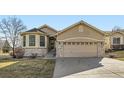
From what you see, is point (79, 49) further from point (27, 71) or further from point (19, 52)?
point (27, 71)

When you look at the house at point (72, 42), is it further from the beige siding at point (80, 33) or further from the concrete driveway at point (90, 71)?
the concrete driveway at point (90, 71)

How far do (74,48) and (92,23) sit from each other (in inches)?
159

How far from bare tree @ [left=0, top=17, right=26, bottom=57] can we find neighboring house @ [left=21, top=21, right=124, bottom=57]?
2329 mm

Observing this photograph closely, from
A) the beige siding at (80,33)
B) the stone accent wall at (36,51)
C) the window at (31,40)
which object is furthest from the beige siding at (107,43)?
the window at (31,40)

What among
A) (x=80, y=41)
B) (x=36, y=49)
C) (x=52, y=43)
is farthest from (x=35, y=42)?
(x=80, y=41)

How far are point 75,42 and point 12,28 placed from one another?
1044cm

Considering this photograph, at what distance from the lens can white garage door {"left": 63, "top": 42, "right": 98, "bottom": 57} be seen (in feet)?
89.0

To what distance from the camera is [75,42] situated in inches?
1084

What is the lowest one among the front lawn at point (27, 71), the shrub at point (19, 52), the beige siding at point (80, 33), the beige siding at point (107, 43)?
the front lawn at point (27, 71)

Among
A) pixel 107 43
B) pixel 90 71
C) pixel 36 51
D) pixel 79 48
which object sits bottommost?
pixel 90 71

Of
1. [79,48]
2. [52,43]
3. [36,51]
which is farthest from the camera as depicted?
[52,43]

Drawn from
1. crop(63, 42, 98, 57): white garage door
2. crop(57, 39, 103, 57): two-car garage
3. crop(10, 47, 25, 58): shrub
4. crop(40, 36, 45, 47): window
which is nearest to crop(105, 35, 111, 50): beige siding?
crop(57, 39, 103, 57): two-car garage

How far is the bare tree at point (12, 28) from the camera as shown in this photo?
32.2 meters
